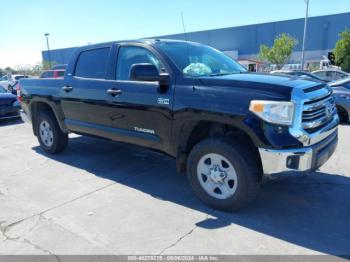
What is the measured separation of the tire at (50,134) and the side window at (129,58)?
2074 mm

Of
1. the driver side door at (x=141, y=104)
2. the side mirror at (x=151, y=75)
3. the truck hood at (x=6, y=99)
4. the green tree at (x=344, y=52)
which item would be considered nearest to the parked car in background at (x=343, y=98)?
the driver side door at (x=141, y=104)

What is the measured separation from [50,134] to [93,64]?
1.85 meters

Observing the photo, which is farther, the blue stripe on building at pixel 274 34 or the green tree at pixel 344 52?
the blue stripe on building at pixel 274 34

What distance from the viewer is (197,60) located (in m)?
4.43

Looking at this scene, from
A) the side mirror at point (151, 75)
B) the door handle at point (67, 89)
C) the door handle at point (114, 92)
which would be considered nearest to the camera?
the side mirror at point (151, 75)

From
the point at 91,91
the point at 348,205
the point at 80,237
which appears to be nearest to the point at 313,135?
the point at 348,205

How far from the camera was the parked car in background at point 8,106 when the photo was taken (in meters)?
10.6

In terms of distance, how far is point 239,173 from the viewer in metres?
3.51

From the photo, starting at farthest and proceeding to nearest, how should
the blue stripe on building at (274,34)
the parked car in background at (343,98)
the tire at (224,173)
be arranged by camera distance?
1. the blue stripe on building at (274,34)
2. the parked car in background at (343,98)
3. the tire at (224,173)

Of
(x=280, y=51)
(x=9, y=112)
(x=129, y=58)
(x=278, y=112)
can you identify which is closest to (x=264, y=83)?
(x=278, y=112)

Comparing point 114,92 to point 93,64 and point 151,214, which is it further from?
point 151,214

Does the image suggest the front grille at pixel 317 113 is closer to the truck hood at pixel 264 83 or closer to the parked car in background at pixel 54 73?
the truck hood at pixel 264 83

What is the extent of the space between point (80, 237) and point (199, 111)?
179cm

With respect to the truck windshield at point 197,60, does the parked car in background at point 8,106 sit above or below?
below
